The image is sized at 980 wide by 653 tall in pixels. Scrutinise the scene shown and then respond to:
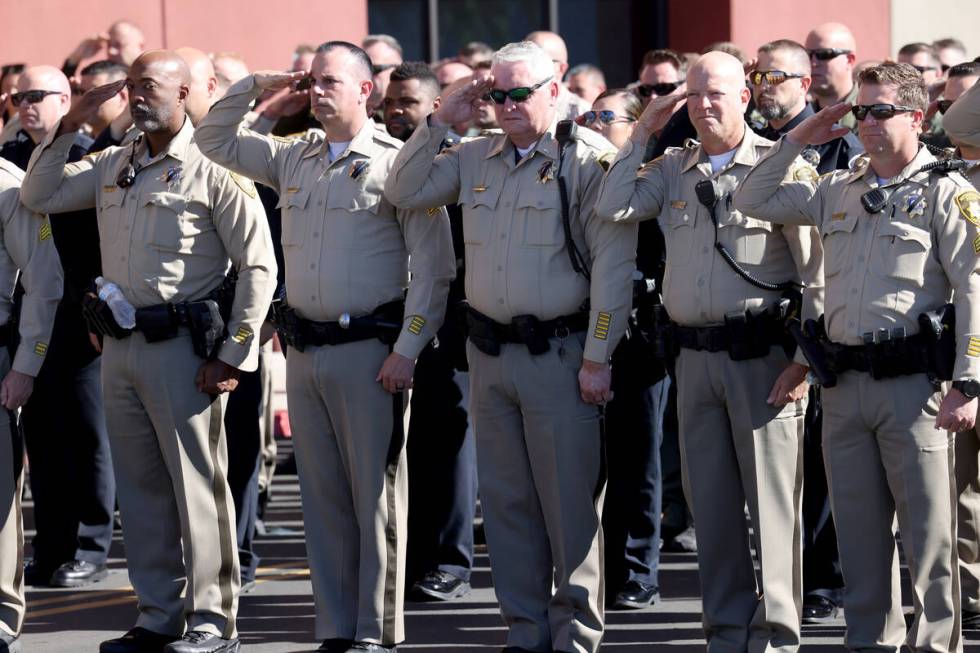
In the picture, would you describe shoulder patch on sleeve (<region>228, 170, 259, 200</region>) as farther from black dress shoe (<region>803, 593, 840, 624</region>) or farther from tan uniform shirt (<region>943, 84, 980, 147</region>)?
black dress shoe (<region>803, 593, 840, 624</region>)

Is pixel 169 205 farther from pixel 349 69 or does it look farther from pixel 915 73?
pixel 915 73

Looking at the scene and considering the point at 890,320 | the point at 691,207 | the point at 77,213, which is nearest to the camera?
the point at 890,320

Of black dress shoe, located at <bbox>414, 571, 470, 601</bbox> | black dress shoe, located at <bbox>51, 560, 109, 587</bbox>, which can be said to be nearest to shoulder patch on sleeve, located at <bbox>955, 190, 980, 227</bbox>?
black dress shoe, located at <bbox>414, 571, 470, 601</bbox>

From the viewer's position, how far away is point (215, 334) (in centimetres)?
653

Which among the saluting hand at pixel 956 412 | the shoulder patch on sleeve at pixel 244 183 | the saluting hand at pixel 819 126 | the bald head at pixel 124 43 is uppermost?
the bald head at pixel 124 43

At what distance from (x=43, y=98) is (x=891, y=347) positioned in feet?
14.2

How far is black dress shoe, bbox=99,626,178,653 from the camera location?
664 centimetres

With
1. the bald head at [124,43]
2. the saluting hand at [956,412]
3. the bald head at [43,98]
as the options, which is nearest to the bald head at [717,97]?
the saluting hand at [956,412]

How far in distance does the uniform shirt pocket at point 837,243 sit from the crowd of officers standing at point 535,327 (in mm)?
17

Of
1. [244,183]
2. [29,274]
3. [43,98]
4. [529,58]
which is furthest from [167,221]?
[43,98]

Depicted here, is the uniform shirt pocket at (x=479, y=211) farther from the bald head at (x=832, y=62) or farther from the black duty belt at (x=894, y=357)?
the bald head at (x=832, y=62)

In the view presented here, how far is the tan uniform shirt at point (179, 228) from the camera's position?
6543 mm

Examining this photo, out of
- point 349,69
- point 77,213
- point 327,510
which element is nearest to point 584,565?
point 327,510

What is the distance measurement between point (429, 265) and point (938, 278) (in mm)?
1819
